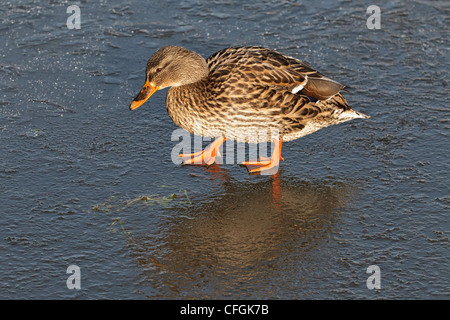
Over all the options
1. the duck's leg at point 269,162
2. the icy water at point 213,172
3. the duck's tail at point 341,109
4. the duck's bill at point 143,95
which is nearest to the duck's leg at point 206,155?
the icy water at point 213,172

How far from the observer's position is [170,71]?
5582 mm

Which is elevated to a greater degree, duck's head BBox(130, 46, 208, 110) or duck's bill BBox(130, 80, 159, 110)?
duck's head BBox(130, 46, 208, 110)

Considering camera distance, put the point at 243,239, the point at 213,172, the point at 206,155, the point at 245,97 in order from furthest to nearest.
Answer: the point at 206,155 < the point at 213,172 < the point at 245,97 < the point at 243,239

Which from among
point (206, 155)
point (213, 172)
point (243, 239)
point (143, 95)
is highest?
point (143, 95)

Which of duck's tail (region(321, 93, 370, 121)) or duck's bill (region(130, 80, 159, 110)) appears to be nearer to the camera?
duck's bill (region(130, 80, 159, 110))

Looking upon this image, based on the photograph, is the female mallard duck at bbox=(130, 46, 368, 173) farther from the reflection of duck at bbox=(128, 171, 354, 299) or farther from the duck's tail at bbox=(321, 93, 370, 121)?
the reflection of duck at bbox=(128, 171, 354, 299)

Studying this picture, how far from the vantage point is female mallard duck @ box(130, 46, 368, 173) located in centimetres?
543

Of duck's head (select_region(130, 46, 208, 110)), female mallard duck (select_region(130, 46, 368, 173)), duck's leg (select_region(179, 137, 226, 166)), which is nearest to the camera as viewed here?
female mallard duck (select_region(130, 46, 368, 173))

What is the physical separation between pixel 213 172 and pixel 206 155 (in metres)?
0.22

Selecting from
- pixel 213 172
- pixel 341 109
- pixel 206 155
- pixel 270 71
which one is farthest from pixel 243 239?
pixel 341 109

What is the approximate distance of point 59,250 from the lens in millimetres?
4469

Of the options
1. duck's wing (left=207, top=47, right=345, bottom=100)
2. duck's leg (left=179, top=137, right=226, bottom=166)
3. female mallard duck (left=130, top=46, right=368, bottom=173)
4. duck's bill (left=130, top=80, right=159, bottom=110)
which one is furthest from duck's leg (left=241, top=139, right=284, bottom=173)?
duck's bill (left=130, top=80, right=159, bottom=110)

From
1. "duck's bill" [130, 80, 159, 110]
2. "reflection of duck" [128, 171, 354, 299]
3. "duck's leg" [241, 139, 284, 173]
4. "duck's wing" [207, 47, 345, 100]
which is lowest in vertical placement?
"reflection of duck" [128, 171, 354, 299]

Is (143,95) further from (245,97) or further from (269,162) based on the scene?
(269,162)
